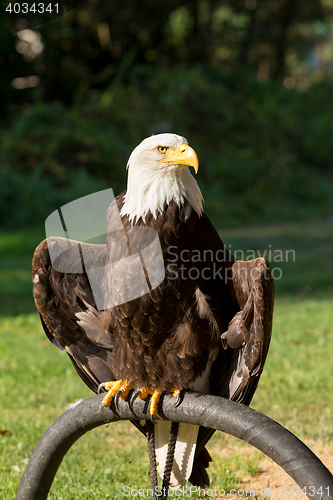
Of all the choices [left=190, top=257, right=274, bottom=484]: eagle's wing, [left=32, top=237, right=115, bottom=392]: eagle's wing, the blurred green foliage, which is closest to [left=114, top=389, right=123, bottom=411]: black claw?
[left=32, top=237, right=115, bottom=392]: eagle's wing

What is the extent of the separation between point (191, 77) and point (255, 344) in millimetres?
15220

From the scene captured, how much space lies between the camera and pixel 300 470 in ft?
5.58

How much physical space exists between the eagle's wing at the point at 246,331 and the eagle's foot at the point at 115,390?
456 mm

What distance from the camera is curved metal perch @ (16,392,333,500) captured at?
1706mm

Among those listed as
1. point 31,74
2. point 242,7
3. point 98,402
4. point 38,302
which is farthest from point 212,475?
point 242,7

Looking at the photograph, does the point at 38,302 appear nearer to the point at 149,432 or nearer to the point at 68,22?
the point at 149,432

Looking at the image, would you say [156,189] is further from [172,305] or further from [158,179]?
[172,305]


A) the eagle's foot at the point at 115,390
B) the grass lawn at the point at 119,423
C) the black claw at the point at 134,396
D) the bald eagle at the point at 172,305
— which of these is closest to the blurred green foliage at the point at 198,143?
the grass lawn at the point at 119,423

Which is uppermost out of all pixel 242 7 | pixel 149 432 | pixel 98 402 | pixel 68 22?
pixel 242 7

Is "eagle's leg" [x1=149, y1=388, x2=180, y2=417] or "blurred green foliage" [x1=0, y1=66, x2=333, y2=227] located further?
"blurred green foliage" [x1=0, y1=66, x2=333, y2=227]

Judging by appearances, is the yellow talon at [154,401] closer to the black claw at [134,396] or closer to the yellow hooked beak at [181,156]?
the black claw at [134,396]

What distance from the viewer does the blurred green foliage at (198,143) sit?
12.6m
